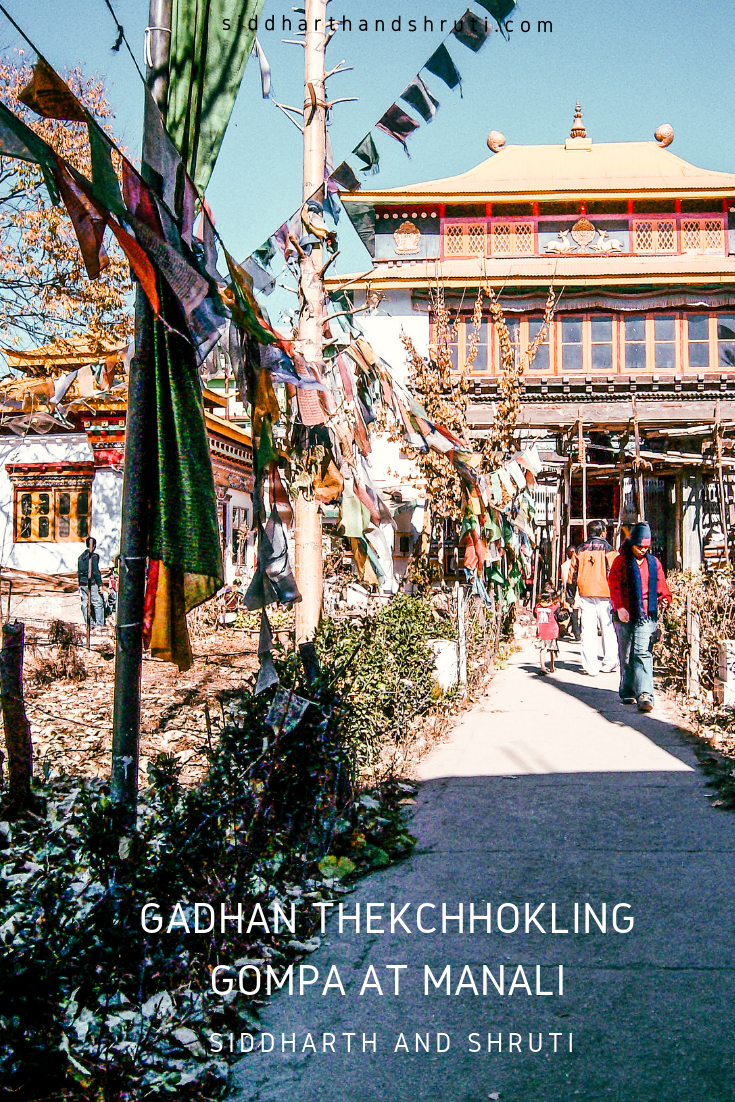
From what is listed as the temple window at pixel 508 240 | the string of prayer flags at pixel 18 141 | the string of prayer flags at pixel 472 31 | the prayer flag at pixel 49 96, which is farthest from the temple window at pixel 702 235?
the string of prayer flags at pixel 18 141

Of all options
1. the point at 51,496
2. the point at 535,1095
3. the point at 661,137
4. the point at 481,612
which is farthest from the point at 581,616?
the point at 661,137

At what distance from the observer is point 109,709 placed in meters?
9.66

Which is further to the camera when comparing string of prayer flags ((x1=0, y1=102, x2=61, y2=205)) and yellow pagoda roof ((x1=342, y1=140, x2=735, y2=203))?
yellow pagoda roof ((x1=342, y1=140, x2=735, y2=203))

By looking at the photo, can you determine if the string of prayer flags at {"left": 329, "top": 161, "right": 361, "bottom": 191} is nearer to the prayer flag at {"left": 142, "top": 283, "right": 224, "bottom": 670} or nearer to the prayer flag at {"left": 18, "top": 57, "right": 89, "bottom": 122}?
the prayer flag at {"left": 142, "top": 283, "right": 224, "bottom": 670}

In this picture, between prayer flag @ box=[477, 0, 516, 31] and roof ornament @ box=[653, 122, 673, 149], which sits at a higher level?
roof ornament @ box=[653, 122, 673, 149]

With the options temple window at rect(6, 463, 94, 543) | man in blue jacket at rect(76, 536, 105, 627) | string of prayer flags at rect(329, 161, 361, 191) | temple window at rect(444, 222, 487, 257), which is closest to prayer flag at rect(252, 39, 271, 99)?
string of prayer flags at rect(329, 161, 361, 191)

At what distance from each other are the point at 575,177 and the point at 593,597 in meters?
21.0

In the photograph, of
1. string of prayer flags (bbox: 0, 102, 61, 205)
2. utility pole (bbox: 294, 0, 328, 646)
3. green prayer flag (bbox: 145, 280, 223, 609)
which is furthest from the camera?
utility pole (bbox: 294, 0, 328, 646)

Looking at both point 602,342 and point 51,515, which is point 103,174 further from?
point 602,342

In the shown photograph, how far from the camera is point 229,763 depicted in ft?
15.3

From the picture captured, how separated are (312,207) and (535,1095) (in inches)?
282

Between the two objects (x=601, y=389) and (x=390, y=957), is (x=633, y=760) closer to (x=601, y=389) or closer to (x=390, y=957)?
(x=390, y=957)

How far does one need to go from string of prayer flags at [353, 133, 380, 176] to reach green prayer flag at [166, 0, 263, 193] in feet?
13.1

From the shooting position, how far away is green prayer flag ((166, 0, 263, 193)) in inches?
175
